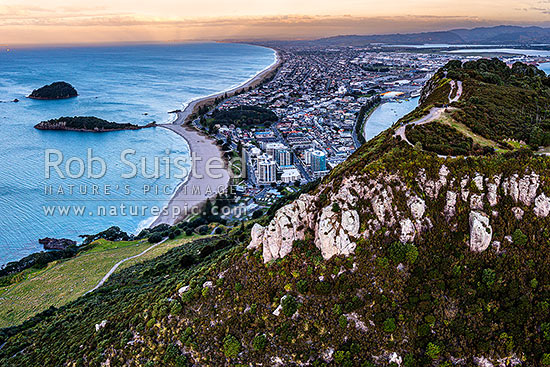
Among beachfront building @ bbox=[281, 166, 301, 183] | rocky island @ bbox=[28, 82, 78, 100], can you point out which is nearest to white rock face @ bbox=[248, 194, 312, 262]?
beachfront building @ bbox=[281, 166, 301, 183]

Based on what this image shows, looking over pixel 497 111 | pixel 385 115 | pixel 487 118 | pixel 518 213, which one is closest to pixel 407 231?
pixel 518 213

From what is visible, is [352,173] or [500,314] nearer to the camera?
[500,314]

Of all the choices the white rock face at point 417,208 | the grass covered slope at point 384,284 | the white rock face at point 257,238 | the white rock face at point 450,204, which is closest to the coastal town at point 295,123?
the white rock face at point 257,238

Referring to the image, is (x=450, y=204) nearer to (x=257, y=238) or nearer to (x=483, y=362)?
(x=483, y=362)

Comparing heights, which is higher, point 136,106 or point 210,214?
point 136,106

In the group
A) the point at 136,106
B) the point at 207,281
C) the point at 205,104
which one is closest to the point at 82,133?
the point at 136,106

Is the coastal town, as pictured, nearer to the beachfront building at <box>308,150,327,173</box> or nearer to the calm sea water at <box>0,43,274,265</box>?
the beachfront building at <box>308,150,327,173</box>

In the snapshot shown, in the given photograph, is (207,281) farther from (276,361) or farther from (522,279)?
(522,279)
